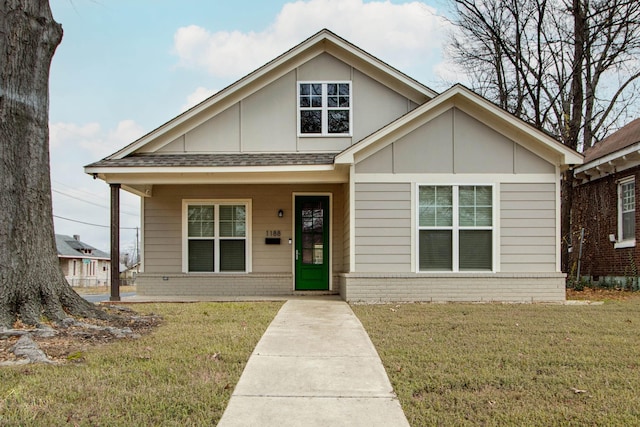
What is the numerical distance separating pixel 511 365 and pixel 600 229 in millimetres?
11172

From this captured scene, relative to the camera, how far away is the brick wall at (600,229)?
42.4ft

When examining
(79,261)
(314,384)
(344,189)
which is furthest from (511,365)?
(79,261)

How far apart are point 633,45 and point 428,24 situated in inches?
258

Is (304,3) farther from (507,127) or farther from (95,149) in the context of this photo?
(95,149)

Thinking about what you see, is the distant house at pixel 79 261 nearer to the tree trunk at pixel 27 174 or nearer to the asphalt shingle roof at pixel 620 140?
the tree trunk at pixel 27 174

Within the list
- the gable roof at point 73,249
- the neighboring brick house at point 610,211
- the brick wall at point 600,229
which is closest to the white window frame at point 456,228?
the neighboring brick house at point 610,211

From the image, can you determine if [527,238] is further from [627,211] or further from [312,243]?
[627,211]

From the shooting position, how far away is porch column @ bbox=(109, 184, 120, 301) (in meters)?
9.88

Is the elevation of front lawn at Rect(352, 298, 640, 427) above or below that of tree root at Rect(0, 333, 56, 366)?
below

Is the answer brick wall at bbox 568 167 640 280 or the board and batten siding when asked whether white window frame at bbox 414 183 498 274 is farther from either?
brick wall at bbox 568 167 640 280

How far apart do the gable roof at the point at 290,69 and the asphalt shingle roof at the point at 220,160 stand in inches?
23.0

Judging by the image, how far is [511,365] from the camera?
16.1 feet

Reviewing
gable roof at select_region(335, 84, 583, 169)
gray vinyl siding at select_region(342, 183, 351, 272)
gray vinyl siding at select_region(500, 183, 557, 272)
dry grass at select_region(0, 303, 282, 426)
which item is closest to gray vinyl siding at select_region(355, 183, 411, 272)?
gray vinyl siding at select_region(342, 183, 351, 272)

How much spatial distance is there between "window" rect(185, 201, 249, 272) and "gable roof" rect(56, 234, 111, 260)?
1229 inches
